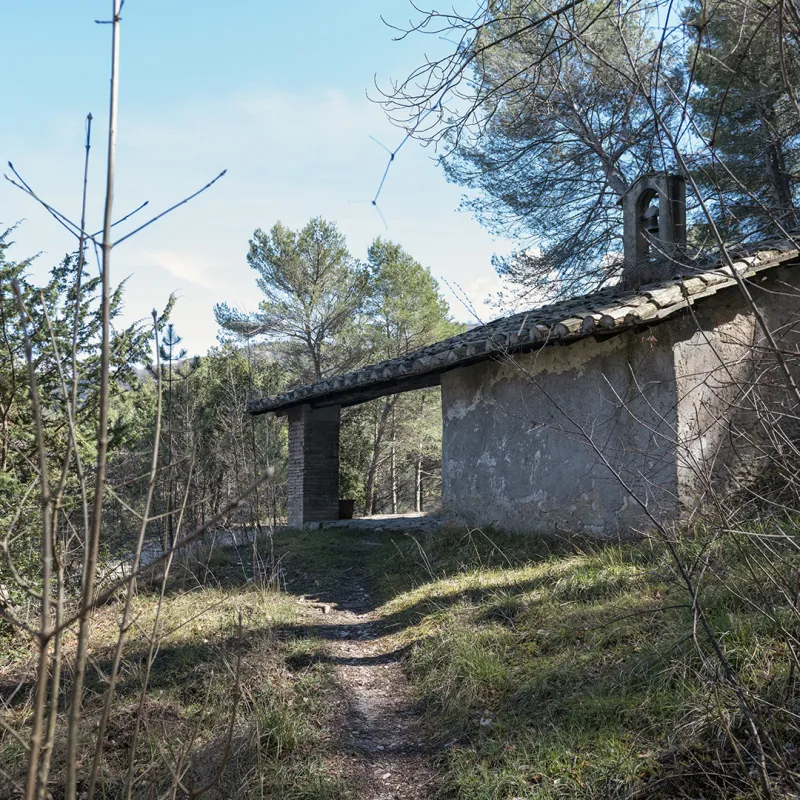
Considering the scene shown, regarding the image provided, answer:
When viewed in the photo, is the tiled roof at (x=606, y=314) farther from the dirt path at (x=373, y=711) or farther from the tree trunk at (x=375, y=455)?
the tree trunk at (x=375, y=455)

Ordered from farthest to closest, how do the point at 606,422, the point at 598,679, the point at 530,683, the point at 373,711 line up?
the point at 606,422
the point at 373,711
the point at 530,683
the point at 598,679

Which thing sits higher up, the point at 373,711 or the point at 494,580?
the point at 494,580

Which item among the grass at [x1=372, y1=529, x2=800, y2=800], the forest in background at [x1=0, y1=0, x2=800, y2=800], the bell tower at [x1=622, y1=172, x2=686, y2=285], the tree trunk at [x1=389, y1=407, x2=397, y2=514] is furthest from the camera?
the tree trunk at [x1=389, y1=407, x2=397, y2=514]

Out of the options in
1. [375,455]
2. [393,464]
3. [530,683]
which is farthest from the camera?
[393,464]

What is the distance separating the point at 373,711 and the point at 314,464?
803 centimetres

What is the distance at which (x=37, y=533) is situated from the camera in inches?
243

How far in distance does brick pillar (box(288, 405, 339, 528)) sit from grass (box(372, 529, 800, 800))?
6042 millimetres

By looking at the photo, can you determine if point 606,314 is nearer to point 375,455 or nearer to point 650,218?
point 650,218

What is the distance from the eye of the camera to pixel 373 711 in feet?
14.7

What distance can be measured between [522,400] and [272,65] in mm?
5943

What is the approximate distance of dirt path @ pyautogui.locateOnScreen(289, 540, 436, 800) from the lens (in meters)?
3.65

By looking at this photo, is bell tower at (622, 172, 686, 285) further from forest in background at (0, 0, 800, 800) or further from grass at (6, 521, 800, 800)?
grass at (6, 521, 800, 800)

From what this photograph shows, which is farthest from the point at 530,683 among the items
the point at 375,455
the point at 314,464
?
the point at 375,455

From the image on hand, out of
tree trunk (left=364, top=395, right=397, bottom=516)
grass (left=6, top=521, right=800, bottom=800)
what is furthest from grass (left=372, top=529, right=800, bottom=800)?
tree trunk (left=364, top=395, right=397, bottom=516)
